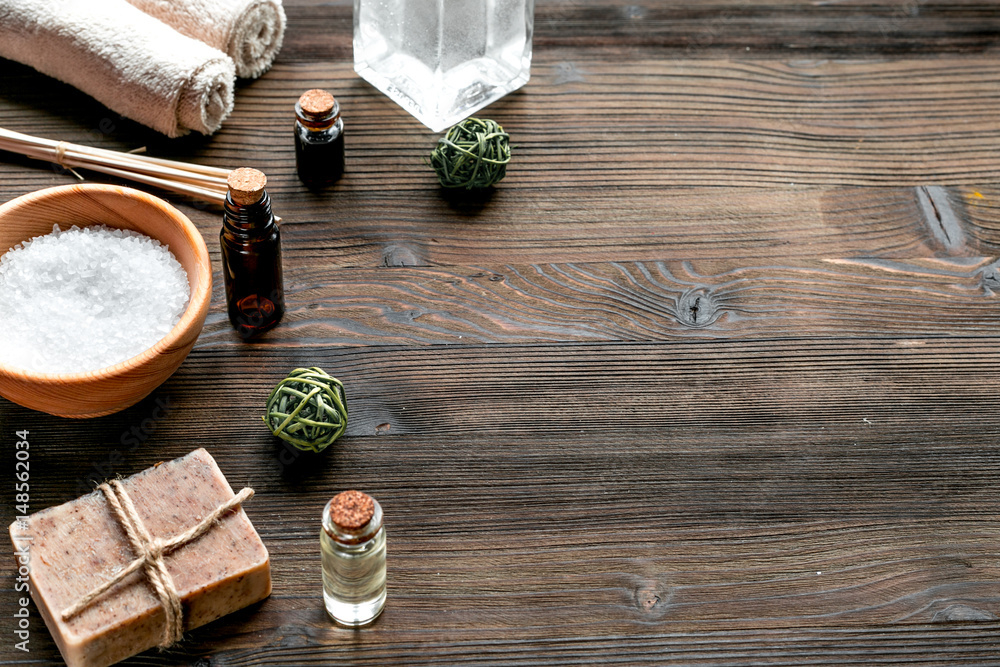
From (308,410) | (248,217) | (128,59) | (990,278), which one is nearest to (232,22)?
(128,59)

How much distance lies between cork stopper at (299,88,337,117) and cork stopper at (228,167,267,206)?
16 cm

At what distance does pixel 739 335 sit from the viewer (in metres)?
0.89

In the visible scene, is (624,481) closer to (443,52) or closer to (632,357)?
(632,357)

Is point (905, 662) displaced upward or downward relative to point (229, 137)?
downward

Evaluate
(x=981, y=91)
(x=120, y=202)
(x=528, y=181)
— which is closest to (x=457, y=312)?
(x=528, y=181)

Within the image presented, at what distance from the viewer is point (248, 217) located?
0.77 metres

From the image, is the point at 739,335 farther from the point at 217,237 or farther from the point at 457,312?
the point at 217,237

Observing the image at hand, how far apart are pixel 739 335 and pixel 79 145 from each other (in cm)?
67

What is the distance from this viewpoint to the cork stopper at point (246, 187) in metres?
0.75

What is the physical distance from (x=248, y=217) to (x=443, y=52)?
310mm

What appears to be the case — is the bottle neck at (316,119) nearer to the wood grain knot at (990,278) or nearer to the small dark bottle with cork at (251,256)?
the small dark bottle with cork at (251,256)

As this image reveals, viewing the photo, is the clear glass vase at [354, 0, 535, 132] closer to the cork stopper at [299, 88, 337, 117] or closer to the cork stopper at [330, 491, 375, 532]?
the cork stopper at [299, 88, 337, 117]

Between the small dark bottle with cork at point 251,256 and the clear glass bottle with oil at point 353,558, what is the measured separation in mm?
241

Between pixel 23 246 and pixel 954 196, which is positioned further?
pixel 954 196
